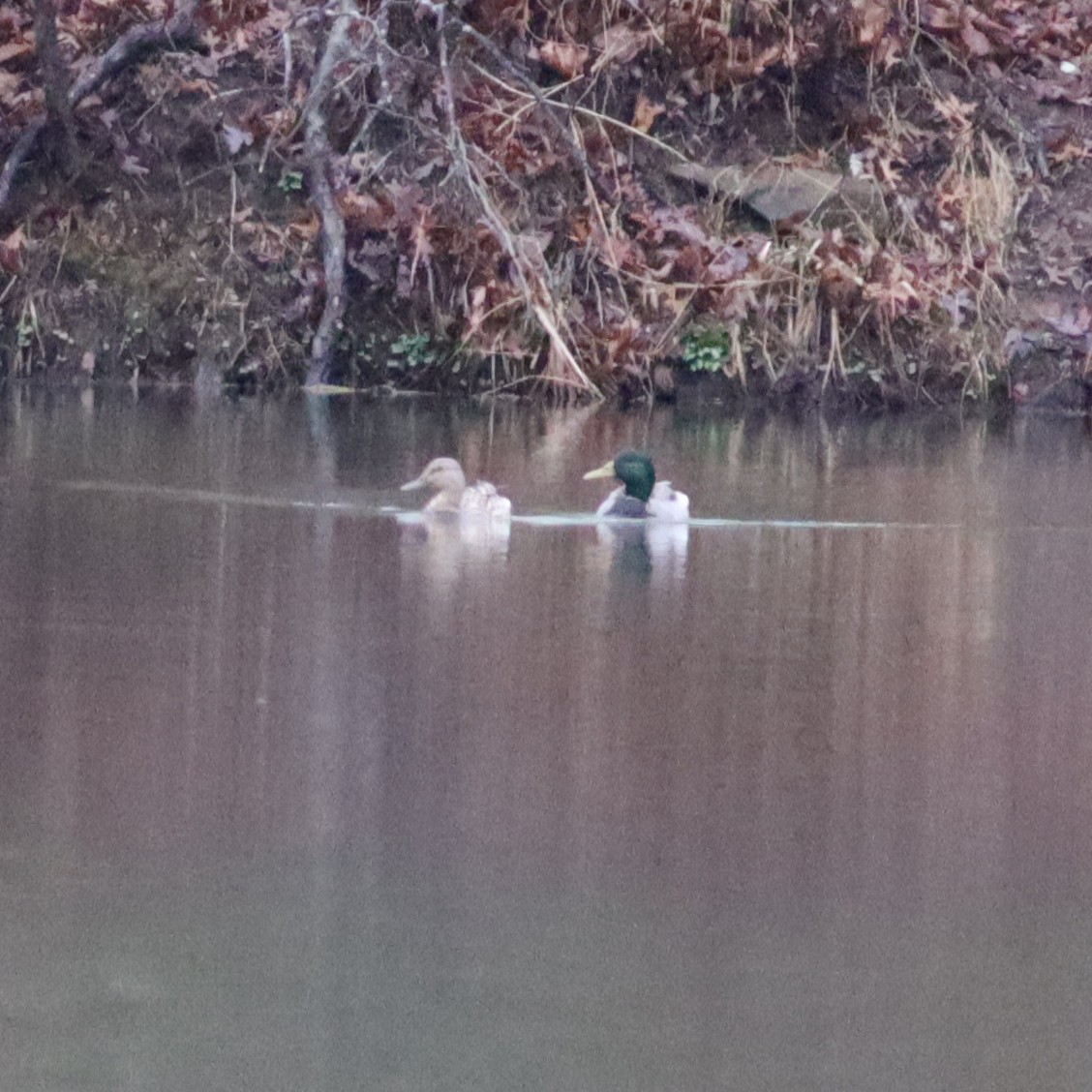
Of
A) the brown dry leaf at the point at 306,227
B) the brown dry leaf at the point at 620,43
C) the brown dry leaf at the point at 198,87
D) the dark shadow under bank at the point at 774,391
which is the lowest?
the dark shadow under bank at the point at 774,391

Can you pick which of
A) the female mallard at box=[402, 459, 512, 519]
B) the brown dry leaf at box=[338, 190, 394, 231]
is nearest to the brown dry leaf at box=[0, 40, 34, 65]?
the brown dry leaf at box=[338, 190, 394, 231]

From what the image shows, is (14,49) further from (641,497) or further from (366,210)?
(641,497)

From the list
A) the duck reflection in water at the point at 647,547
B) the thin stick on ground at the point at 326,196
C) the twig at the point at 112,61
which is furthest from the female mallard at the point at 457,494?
the twig at the point at 112,61

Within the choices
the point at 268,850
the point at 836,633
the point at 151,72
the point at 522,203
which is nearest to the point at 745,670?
the point at 836,633

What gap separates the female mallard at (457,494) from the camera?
1112 centimetres

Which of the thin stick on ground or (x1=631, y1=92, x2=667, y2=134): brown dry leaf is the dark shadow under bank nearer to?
the thin stick on ground

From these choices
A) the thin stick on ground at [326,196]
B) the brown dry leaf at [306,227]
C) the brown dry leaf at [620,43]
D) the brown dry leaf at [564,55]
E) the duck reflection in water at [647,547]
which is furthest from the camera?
the brown dry leaf at [620,43]

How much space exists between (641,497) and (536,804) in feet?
19.0

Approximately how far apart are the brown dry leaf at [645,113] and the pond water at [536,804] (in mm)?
8293

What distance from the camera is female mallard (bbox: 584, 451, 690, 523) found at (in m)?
11.6

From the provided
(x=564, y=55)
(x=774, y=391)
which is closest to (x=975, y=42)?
(x=564, y=55)

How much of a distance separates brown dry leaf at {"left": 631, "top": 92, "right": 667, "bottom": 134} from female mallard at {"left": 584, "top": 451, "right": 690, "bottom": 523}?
25.4 feet

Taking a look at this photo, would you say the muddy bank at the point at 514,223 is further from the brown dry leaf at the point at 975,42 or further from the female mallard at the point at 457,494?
the female mallard at the point at 457,494

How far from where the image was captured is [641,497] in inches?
462
